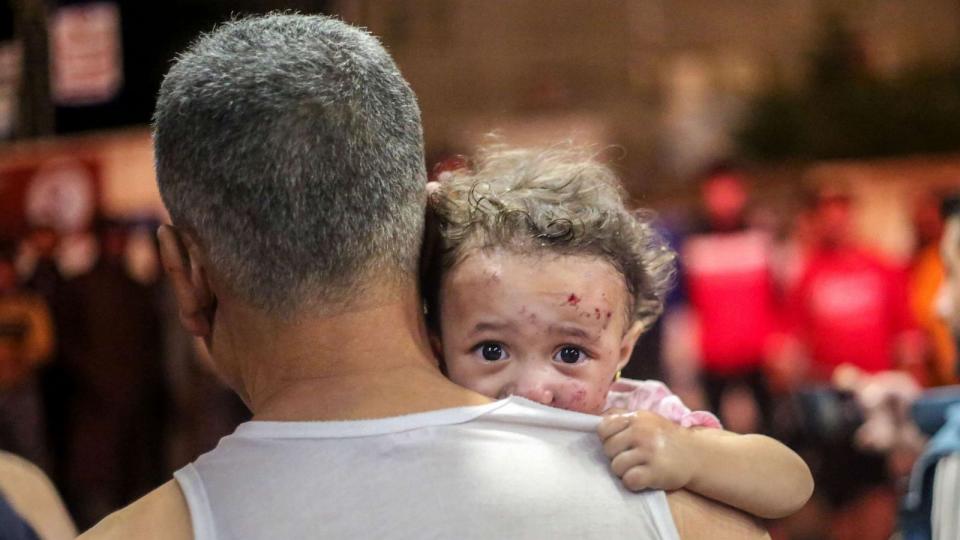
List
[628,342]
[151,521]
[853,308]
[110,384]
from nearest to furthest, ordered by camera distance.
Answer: [151,521] → [628,342] → [853,308] → [110,384]

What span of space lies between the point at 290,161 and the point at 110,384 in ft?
22.5

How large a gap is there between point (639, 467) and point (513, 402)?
5.5 inches

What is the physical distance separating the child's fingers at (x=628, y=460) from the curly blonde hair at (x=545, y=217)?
450mm

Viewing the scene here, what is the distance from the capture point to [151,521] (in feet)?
4.09

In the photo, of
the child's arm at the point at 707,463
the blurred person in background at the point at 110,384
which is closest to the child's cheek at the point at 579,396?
the child's arm at the point at 707,463

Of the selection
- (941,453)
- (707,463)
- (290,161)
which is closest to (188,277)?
(290,161)

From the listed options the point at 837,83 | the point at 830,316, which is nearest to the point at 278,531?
the point at 830,316

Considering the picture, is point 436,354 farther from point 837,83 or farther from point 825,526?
point 837,83

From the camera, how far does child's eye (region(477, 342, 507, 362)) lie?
1.74 metres

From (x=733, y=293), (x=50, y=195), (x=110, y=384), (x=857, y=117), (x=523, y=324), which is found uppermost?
(x=523, y=324)

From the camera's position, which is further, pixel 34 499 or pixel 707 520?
pixel 34 499

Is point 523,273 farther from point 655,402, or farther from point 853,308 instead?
point 853,308

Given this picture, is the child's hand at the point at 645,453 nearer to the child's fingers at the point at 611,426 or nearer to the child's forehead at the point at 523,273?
the child's fingers at the point at 611,426

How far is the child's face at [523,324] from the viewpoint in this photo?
5.65 feet
